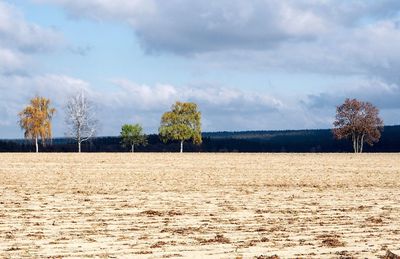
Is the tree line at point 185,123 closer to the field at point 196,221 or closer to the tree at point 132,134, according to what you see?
the tree at point 132,134

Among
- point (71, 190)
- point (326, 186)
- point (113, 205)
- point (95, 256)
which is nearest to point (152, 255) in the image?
point (95, 256)

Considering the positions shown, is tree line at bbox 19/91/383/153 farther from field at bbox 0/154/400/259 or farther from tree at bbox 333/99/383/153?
field at bbox 0/154/400/259

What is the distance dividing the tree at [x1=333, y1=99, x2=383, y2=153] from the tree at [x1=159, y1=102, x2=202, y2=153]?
2430 centimetres

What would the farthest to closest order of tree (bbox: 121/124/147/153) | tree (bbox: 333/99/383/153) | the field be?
tree (bbox: 121/124/147/153), tree (bbox: 333/99/383/153), the field

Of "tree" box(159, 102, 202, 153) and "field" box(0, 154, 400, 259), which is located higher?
"tree" box(159, 102, 202, 153)

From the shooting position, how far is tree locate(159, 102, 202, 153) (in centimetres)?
11656

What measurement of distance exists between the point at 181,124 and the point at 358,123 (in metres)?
29.9

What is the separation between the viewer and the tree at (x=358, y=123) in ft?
347

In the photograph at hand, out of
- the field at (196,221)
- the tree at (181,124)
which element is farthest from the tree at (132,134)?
the field at (196,221)

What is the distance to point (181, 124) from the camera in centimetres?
11712

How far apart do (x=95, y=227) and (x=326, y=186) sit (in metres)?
15.5

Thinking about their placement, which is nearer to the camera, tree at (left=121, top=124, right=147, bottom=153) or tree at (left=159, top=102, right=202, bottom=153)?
tree at (left=159, top=102, right=202, bottom=153)

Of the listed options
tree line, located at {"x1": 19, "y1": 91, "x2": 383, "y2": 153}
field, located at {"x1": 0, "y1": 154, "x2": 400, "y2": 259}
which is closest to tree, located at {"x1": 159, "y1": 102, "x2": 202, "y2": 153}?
tree line, located at {"x1": 19, "y1": 91, "x2": 383, "y2": 153}

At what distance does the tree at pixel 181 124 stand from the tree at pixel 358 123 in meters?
24.3
